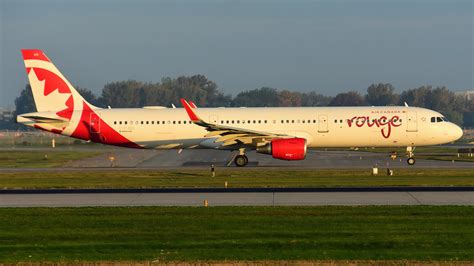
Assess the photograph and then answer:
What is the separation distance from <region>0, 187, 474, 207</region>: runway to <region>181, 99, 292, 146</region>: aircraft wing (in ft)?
47.5

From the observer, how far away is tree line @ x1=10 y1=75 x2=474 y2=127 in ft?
520

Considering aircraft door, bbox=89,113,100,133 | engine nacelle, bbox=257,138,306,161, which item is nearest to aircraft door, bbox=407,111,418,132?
engine nacelle, bbox=257,138,306,161

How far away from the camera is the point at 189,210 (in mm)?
28984

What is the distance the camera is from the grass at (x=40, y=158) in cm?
6031

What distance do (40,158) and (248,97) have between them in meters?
104

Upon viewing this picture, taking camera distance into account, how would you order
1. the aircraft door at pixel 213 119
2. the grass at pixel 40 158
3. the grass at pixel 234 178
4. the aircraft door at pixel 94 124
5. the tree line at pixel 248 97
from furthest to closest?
the tree line at pixel 248 97 → the grass at pixel 40 158 → the aircraft door at pixel 94 124 → the aircraft door at pixel 213 119 → the grass at pixel 234 178

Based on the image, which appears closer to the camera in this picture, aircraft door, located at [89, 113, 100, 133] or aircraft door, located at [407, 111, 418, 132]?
aircraft door, located at [407, 111, 418, 132]

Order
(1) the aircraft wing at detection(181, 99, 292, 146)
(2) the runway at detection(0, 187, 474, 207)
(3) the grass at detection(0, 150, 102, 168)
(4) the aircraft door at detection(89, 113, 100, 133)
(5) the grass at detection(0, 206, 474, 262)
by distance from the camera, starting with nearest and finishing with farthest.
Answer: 1. (5) the grass at detection(0, 206, 474, 262)
2. (2) the runway at detection(0, 187, 474, 207)
3. (1) the aircraft wing at detection(181, 99, 292, 146)
4. (4) the aircraft door at detection(89, 113, 100, 133)
5. (3) the grass at detection(0, 150, 102, 168)

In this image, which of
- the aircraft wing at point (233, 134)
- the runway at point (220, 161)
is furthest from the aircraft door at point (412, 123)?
the aircraft wing at point (233, 134)

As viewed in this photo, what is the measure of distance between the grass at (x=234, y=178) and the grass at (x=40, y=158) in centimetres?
1095

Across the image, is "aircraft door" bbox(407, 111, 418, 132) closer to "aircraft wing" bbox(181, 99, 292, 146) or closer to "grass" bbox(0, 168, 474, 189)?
"grass" bbox(0, 168, 474, 189)

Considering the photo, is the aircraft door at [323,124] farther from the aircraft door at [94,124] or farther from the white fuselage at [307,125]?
the aircraft door at [94,124]

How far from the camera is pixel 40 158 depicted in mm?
67312

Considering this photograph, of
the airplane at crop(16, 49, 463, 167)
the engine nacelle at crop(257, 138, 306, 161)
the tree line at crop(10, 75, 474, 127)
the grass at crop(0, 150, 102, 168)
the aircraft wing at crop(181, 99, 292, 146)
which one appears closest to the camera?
the engine nacelle at crop(257, 138, 306, 161)
